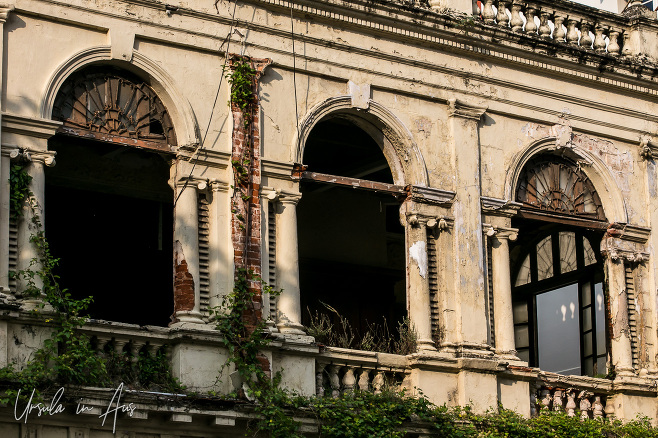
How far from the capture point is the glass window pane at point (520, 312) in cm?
2171

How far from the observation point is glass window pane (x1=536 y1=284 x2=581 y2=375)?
67.6ft

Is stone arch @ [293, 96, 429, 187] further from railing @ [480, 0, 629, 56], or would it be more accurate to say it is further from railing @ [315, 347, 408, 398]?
railing @ [315, 347, 408, 398]

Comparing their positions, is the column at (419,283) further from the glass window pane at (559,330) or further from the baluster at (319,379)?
the glass window pane at (559,330)

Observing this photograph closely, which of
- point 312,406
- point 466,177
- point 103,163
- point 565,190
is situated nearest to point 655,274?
point 565,190

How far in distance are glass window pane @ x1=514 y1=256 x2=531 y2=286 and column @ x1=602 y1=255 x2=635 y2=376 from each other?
11.3ft

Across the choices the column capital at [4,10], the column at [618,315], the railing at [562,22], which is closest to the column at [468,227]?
the railing at [562,22]

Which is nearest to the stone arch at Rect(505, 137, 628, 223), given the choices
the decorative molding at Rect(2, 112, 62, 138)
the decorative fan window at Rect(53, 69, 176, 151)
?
the decorative fan window at Rect(53, 69, 176, 151)

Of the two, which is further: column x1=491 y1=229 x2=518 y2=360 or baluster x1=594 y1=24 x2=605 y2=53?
baluster x1=594 y1=24 x2=605 y2=53

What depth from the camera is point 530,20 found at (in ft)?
61.1

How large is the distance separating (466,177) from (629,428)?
3.72 meters

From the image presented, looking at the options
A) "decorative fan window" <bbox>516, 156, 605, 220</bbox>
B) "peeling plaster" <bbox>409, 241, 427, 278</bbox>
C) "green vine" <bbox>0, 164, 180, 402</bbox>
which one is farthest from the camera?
"decorative fan window" <bbox>516, 156, 605, 220</bbox>

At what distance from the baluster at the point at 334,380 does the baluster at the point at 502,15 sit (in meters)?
5.34

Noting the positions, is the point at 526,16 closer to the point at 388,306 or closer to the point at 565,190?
the point at 565,190

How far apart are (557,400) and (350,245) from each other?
4.81 metres
